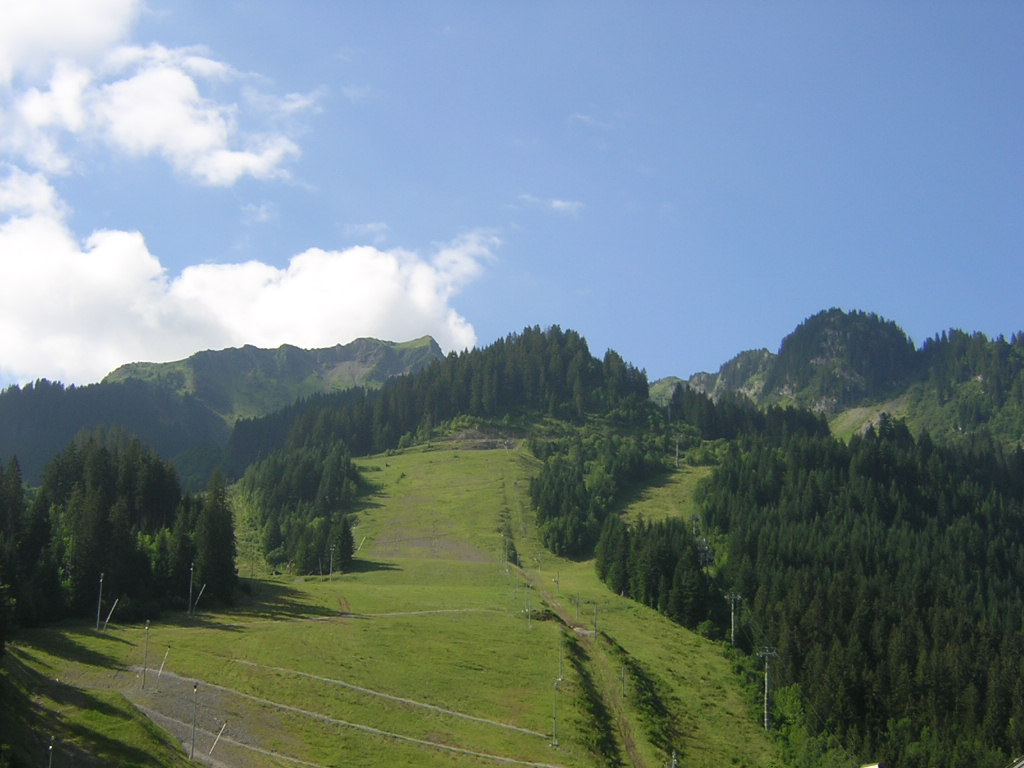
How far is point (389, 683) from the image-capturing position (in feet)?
325

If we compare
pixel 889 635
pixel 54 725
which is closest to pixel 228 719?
pixel 54 725

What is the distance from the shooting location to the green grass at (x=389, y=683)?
263 feet

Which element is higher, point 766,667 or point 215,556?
point 215,556

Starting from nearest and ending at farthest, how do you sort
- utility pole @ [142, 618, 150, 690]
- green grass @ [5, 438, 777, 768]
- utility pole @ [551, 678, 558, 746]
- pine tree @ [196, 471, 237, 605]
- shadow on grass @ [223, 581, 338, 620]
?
green grass @ [5, 438, 777, 768] → utility pole @ [142, 618, 150, 690] → utility pole @ [551, 678, 558, 746] → shadow on grass @ [223, 581, 338, 620] → pine tree @ [196, 471, 237, 605]

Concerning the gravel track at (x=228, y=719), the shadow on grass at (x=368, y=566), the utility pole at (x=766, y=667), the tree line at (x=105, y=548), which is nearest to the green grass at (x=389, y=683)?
Answer: the gravel track at (x=228, y=719)

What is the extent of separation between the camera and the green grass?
8019 cm

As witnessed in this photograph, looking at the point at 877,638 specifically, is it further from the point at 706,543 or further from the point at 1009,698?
the point at 706,543

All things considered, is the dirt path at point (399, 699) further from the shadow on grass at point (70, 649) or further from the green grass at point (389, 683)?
the shadow on grass at point (70, 649)

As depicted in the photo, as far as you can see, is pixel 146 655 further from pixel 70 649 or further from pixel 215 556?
pixel 215 556

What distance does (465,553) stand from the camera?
18450cm

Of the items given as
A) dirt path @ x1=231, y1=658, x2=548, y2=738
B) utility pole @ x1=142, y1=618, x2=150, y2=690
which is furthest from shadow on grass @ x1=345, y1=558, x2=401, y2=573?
→ dirt path @ x1=231, y1=658, x2=548, y2=738

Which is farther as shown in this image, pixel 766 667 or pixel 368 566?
pixel 368 566

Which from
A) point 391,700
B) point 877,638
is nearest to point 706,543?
point 877,638

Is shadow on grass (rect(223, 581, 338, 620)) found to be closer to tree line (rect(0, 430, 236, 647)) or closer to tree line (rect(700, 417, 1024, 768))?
tree line (rect(0, 430, 236, 647))
